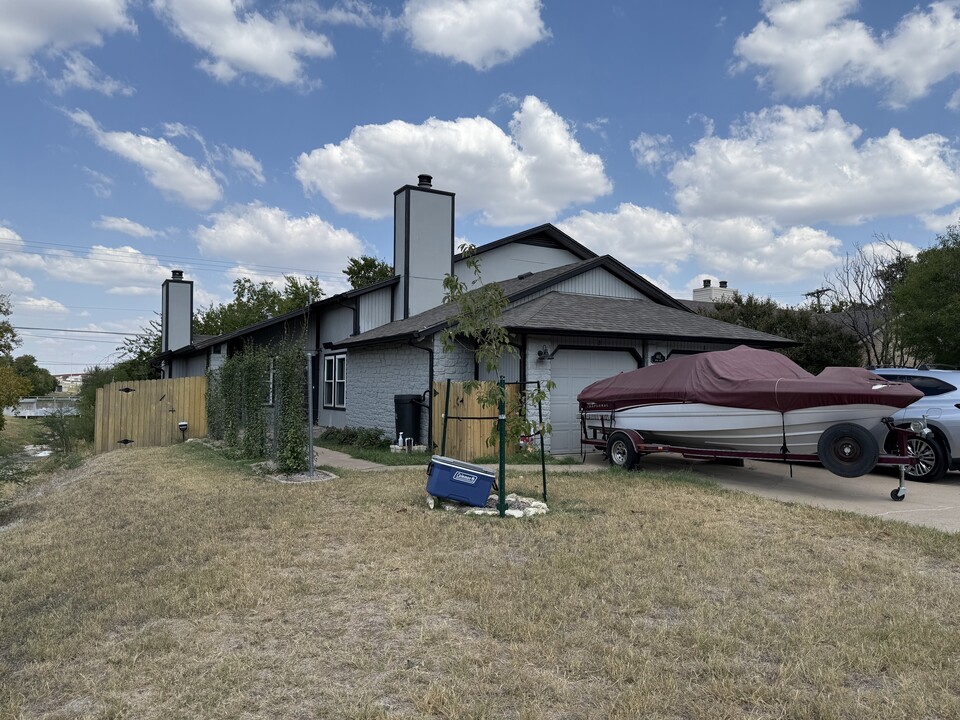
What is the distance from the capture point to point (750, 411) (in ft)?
32.1

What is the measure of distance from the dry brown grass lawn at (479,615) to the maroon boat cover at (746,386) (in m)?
1.83

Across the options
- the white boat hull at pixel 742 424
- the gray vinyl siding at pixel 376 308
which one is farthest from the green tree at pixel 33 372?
the white boat hull at pixel 742 424

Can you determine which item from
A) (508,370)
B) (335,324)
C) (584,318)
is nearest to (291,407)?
(508,370)

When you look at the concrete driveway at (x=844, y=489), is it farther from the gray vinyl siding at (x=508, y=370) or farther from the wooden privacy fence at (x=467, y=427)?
the gray vinyl siding at (x=508, y=370)

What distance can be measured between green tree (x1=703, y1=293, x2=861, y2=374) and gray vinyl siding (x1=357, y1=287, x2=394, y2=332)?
14267 mm

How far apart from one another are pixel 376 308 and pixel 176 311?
15.0m

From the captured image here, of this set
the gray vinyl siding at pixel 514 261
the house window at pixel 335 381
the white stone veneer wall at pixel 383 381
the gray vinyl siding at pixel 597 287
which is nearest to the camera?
the white stone veneer wall at pixel 383 381

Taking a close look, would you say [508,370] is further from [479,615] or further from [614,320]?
[479,615]

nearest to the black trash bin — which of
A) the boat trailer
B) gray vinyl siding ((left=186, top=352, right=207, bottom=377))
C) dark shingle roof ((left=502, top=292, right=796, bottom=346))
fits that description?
dark shingle roof ((left=502, top=292, right=796, bottom=346))

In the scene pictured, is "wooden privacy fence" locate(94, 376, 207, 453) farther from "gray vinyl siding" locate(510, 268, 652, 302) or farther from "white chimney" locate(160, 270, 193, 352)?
"white chimney" locate(160, 270, 193, 352)

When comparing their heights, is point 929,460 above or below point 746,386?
below

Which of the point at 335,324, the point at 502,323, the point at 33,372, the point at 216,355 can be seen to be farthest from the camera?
the point at 33,372

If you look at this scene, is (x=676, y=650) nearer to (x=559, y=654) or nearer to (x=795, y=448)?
(x=559, y=654)

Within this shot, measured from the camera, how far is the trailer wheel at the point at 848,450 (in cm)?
865
